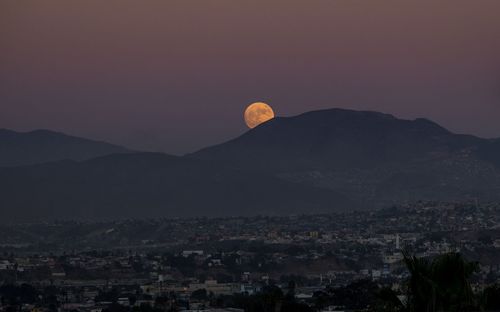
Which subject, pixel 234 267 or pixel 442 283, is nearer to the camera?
pixel 442 283

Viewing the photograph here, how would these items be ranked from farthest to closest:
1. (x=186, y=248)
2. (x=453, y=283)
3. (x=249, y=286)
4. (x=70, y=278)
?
(x=186, y=248) < (x=70, y=278) < (x=249, y=286) < (x=453, y=283)

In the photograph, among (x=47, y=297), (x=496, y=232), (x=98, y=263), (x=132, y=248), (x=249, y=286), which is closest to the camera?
(x=47, y=297)

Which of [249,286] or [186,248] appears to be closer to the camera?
[249,286]

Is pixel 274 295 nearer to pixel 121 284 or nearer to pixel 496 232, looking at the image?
pixel 121 284

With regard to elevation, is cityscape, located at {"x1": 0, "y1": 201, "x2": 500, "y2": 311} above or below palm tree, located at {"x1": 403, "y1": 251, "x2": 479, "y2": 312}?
above

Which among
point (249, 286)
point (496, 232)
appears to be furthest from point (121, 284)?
point (496, 232)

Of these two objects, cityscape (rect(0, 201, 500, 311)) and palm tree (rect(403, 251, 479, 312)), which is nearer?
palm tree (rect(403, 251, 479, 312))

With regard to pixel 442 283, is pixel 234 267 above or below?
above

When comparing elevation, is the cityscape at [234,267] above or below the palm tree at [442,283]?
above

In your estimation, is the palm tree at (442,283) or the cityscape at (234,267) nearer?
the palm tree at (442,283)
